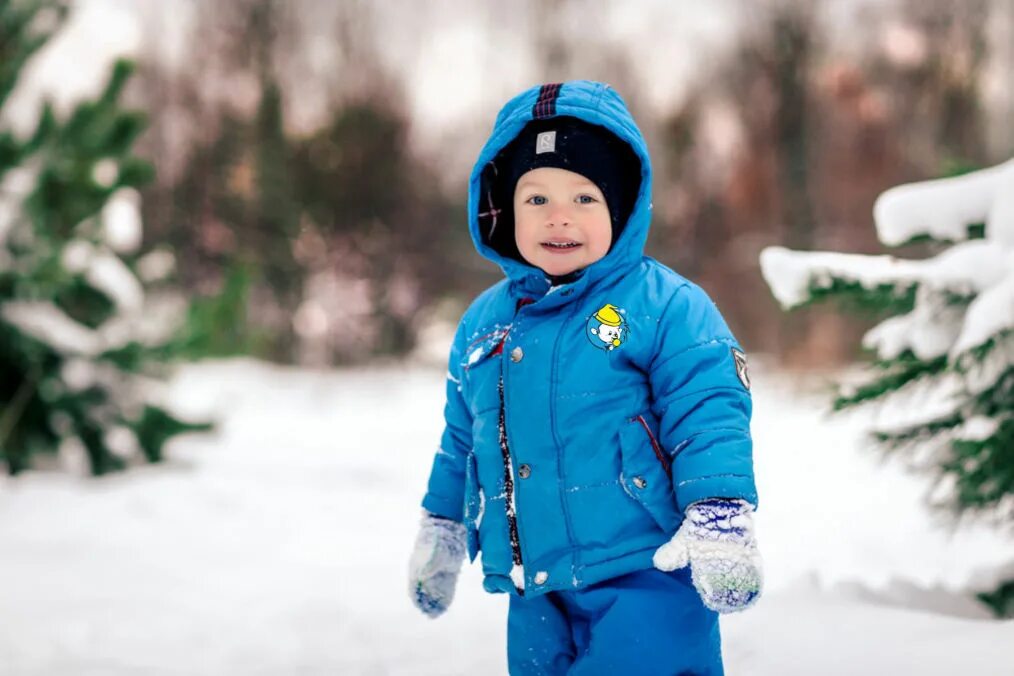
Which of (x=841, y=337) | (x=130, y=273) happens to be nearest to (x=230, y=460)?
(x=130, y=273)

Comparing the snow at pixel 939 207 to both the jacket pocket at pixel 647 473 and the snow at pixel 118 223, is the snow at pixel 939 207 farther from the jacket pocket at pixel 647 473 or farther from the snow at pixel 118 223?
the snow at pixel 118 223

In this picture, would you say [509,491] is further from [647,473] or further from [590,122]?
[590,122]

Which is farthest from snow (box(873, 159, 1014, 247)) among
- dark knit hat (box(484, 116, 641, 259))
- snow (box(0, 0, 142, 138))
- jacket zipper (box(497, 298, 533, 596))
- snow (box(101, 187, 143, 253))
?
snow (box(0, 0, 142, 138))

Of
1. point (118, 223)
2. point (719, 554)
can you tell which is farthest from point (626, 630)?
point (118, 223)

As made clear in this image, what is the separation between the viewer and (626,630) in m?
1.86

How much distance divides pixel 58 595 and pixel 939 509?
3.24 metres

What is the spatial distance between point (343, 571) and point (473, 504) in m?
2.34

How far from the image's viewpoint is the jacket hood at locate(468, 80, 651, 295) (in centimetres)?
199

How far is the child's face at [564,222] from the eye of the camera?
6.51ft

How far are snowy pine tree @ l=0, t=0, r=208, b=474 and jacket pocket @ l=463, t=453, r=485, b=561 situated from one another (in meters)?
4.03

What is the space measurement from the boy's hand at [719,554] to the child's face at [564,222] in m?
0.55

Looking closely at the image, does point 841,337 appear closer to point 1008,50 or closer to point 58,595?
point 1008,50

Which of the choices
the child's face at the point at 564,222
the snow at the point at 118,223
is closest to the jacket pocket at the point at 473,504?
the child's face at the point at 564,222

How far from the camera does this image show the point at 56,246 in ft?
17.9
